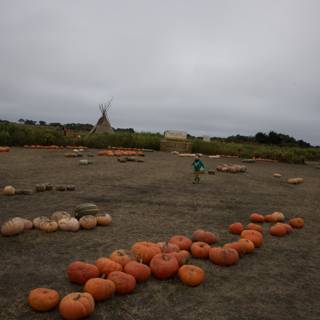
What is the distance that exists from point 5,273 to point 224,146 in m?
27.0

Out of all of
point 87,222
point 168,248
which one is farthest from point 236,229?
point 87,222

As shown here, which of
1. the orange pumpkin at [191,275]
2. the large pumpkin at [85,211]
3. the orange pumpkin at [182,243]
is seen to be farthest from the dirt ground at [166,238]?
the large pumpkin at [85,211]

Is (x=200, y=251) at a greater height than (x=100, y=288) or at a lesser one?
greater

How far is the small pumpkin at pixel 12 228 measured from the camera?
641cm

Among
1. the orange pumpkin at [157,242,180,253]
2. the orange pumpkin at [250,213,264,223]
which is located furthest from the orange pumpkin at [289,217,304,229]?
the orange pumpkin at [157,242,180,253]

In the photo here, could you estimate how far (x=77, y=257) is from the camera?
5.73 metres

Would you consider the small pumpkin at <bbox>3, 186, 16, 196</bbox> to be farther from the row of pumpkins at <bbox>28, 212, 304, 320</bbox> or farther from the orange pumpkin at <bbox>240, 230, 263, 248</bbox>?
the orange pumpkin at <bbox>240, 230, 263, 248</bbox>

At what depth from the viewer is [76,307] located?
3910 millimetres

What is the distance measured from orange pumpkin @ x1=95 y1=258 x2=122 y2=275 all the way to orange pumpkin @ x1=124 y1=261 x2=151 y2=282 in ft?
0.37

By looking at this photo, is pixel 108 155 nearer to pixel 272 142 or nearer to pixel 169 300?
pixel 169 300

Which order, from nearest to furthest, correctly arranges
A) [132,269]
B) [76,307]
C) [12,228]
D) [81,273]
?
[76,307], [81,273], [132,269], [12,228]

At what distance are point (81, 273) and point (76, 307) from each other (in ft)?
2.62

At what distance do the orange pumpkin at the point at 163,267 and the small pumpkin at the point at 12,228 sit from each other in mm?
2686

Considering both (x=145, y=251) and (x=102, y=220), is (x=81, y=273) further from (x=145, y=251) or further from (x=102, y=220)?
(x=102, y=220)
